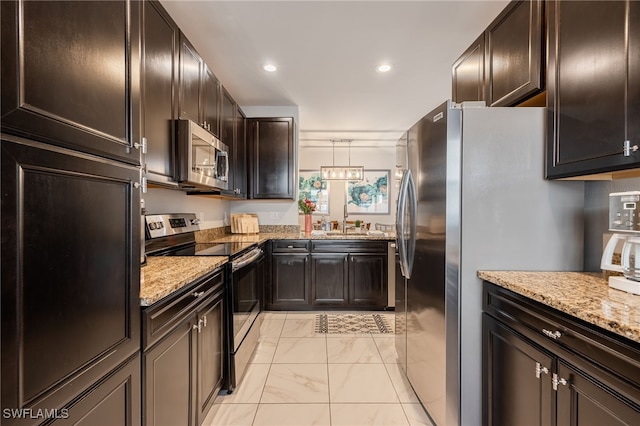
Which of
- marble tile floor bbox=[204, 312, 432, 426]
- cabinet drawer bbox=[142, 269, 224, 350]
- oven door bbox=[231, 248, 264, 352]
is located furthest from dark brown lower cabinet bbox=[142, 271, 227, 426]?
marble tile floor bbox=[204, 312, 432, 426]

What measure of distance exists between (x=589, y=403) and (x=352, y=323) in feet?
7.92

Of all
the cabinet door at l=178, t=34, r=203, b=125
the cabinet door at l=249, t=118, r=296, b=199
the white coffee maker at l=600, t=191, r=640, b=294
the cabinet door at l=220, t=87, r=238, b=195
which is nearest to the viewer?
the white coffee maker at l=600, t=191, r=640, b=294

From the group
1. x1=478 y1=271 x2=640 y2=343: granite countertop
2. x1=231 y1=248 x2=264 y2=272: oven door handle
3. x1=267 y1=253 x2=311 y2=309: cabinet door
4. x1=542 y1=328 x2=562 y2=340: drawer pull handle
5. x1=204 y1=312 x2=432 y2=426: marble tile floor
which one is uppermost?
x1=478 y1=271 x2=640 y2=343: granite countertop

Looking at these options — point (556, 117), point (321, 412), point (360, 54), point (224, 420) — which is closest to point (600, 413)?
point (556, 117)

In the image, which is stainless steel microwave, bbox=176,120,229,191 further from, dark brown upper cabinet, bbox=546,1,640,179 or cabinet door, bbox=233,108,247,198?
dark brown upper cabinet, bbox=546,1,640,179

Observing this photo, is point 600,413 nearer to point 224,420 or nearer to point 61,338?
point 61,338

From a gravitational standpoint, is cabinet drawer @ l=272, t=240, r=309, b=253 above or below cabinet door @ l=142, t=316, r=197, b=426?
above

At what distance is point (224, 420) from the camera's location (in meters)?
1.75

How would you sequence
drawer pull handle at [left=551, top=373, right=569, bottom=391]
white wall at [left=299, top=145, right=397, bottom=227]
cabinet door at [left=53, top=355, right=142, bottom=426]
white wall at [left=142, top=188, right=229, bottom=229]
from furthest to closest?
white wall at [left=299, top=145, right=397, bottom=227], white wall at [left=142, top=188, right=229, bottom=229], drawer pull handle at [left=551, top=373, right=569, bottom=391], cabinet door at [left=53, top=355, right=142, bottom=426]

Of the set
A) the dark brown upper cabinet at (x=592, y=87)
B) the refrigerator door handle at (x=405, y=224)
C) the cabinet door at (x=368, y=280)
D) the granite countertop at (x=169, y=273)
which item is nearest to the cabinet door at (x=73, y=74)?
the granite countertop at (x=169, y=273)

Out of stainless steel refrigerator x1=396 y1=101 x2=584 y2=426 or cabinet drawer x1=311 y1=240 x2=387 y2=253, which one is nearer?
stainless steel refrigerator x1=396 y1=101 x2=584 y2=426

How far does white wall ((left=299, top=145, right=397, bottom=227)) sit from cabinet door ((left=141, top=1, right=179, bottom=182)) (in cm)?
440

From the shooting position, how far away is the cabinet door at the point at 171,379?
43.6 inches

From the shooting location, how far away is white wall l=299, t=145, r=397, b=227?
6156 millimetres
